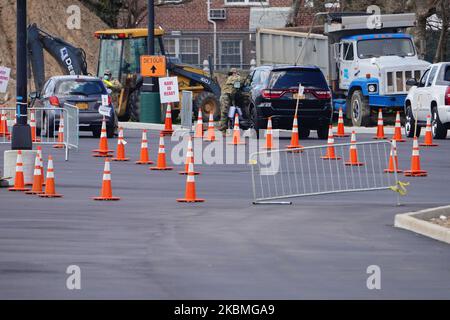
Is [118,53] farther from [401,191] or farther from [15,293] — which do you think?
[15,293]

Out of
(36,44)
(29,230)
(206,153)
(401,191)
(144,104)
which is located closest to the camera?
(29,230)

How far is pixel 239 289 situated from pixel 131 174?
12.8m

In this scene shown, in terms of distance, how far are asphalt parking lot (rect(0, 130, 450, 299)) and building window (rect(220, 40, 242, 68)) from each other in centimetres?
3961

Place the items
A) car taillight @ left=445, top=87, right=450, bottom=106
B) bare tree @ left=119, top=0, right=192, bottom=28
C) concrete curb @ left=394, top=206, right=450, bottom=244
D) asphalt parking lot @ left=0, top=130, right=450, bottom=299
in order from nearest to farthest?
asphalt parking lot @ left=0, top=130, right=450, bottom=299 → concrete curb @ left=394, top=206, right=450, bottom=244 → car taillight @ left=445, top=87, right=450, bottom=106 → bare tree @ left=119, top=0, right=192, bottom=28

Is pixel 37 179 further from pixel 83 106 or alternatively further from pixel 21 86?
pixel 83 106

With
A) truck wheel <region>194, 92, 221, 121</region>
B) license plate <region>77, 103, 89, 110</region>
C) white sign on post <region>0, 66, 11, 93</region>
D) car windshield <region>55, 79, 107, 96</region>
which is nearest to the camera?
white sign on post <region>0, 66, 11, 93</region>

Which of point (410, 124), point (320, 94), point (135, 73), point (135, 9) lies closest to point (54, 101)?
point (320, 94)

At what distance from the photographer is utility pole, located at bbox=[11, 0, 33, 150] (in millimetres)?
21641

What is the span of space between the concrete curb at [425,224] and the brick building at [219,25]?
43345 millimetres

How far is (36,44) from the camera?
45375 mm

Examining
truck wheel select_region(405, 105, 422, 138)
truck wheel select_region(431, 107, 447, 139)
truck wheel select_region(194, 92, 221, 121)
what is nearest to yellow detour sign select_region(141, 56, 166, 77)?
truck wheel select_region(194, 92, 221, 121)

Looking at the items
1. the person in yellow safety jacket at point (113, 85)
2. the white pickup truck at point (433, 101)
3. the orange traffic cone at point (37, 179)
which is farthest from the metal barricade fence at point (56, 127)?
the white pickup truck at point (433, 101)

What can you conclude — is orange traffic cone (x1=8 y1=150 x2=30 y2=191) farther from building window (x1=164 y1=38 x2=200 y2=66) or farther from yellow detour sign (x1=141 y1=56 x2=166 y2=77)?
building window (x1=164 y1=38 x2=200 y2=66)

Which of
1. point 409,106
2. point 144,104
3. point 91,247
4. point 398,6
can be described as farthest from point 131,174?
point 398,6
